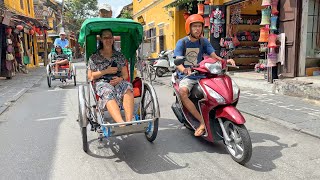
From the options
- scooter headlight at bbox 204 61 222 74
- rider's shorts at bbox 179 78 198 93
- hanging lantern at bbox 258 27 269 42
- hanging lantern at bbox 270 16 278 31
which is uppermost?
hanging lantern at bbox 270 16 278 31

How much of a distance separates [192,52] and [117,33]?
1.44m

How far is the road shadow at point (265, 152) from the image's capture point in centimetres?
342

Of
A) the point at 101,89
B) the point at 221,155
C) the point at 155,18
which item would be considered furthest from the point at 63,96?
the point at 155,18

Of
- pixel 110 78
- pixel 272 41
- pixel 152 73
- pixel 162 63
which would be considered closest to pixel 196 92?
pixel 110 78

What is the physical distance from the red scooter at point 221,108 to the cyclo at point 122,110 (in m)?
0.64

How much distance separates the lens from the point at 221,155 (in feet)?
12.4

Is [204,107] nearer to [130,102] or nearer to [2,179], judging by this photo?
[130,102]

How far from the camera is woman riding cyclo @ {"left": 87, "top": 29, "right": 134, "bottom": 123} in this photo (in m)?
3.94

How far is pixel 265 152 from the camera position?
386 cm

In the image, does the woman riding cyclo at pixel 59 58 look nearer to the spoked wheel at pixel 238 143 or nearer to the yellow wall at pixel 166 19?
the yellow wall at pixel 166 19

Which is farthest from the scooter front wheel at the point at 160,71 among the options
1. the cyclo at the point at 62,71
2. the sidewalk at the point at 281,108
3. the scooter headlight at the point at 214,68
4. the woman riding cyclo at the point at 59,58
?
the scooter headlight at the point at 214,68

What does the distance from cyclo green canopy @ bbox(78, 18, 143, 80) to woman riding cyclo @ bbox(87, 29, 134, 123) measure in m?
0.22

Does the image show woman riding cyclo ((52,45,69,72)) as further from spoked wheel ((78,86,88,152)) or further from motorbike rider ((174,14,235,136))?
motorbike rider ((174,14,235,136))

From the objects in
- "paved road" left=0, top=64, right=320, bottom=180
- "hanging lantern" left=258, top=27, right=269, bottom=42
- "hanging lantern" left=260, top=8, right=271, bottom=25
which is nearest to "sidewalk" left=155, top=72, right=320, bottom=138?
"paved road" left=0, top=64, right=320, bottom=180
